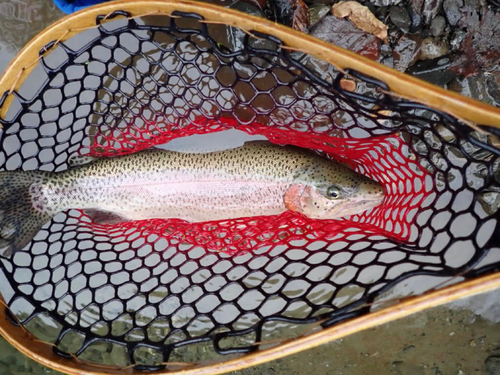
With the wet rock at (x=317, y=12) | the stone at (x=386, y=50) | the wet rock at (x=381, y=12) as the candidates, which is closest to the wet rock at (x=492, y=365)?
the stone at (x=386, y=50)

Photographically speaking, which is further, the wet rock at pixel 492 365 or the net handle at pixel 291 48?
the wet rock at pixel 492 365

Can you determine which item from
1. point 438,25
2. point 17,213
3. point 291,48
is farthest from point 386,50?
point 17,213

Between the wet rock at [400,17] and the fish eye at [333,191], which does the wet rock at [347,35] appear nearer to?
the wet rock at [400,17]

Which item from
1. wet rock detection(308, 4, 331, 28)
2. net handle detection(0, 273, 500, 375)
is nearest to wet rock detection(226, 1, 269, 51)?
wet rock detection(308, 4, 331, 28)

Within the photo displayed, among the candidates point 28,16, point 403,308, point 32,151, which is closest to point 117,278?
point 32,151

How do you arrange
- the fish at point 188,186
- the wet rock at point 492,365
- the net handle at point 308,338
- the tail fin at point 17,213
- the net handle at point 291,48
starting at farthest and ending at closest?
the wet rock at point 492,365
the fish at point 188,186
the tail fin at point 17,213
the net handle at point 291,48
the net handle at point 308,338

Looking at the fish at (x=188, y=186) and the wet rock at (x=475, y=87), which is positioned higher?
the wet rock at (x=475, y=87)
